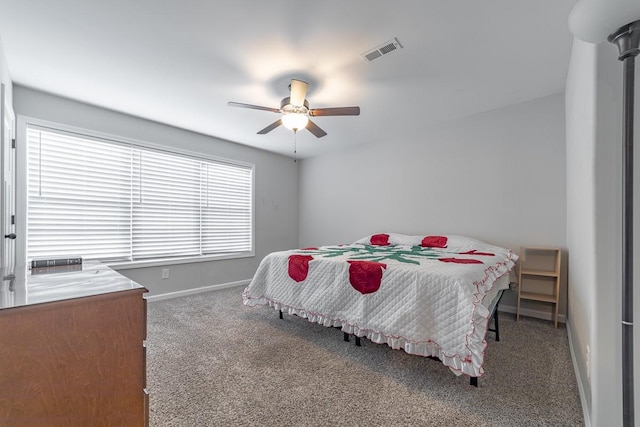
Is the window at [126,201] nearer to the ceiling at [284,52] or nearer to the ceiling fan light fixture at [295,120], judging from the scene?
the ceiling at [284,52]

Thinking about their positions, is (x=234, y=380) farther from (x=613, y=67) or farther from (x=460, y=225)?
(x=460, y=225)

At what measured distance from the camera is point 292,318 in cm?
299

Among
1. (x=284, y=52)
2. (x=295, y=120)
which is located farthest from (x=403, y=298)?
(x=284, y=52)

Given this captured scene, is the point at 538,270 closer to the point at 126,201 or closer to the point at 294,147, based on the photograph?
the point at 294,147

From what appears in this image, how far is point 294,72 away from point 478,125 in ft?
7.74

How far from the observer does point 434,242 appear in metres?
3.40

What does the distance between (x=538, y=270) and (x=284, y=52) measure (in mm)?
3250

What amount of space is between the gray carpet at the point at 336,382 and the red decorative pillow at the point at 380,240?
1534mm

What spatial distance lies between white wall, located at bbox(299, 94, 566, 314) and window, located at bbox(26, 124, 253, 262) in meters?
1.85

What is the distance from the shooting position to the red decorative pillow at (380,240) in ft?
12.7

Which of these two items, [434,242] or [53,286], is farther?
[434,242]

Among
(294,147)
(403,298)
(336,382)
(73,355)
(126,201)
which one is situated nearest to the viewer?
(73,355)

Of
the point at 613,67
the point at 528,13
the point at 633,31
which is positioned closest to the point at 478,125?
the point at 528,13

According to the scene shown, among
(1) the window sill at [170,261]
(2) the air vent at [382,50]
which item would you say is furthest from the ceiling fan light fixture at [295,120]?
(1) the window sill at [170,261]
